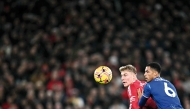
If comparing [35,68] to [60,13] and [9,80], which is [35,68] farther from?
[60,13]

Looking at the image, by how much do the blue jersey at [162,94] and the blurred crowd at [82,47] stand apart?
232 inches

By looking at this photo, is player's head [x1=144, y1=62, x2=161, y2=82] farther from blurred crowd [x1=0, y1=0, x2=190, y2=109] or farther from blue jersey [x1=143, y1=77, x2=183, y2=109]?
blurred crowd [x1=0, y1=0, x2=190, y2=109]

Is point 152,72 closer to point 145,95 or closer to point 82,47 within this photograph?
point 145,95

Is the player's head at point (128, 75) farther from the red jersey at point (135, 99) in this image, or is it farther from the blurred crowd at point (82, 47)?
the blurred crowd at point (82, 47)

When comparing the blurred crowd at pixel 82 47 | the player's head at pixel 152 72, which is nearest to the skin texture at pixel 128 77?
the player's head at pixel 152 72

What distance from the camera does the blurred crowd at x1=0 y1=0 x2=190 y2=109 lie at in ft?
47.1

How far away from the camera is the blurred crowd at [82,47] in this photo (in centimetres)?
1434

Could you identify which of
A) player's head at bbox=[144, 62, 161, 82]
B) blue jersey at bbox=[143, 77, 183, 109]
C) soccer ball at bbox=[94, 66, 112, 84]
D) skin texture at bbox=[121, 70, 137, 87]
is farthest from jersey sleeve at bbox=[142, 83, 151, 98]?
soccer ball at bbox=[94, 66, 112, 84]

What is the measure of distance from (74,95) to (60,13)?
4856mm

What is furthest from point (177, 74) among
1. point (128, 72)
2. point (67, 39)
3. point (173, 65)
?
point (128, 72)

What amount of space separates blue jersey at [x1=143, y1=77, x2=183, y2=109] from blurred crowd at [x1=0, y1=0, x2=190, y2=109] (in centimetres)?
590

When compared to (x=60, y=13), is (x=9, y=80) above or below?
below

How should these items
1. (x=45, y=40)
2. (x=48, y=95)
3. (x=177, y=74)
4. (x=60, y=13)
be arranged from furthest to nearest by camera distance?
(x=60, y=13), (x=45, y=40), (x=177, y=74), (x=48, y=95)

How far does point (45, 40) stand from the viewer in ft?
54.9
